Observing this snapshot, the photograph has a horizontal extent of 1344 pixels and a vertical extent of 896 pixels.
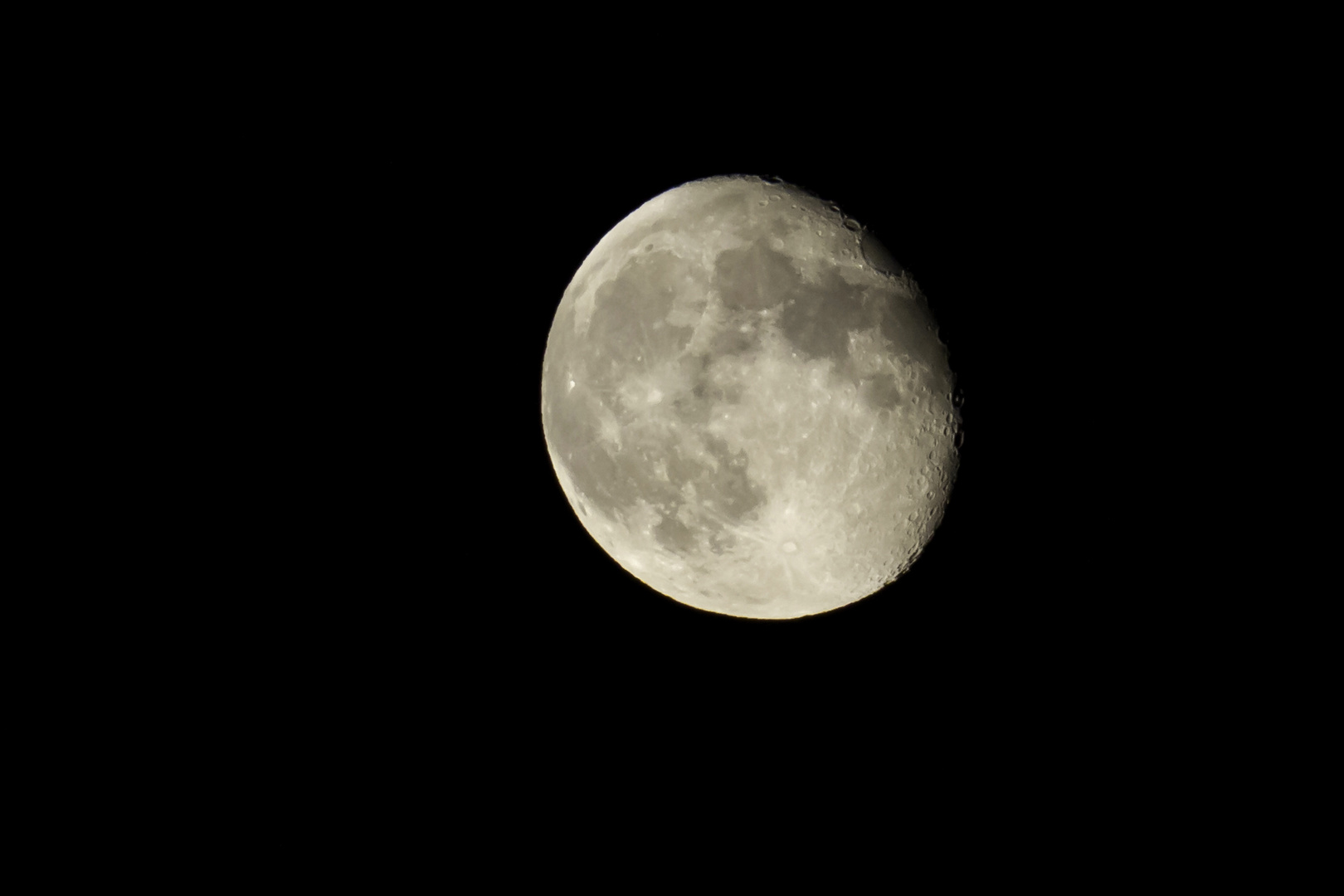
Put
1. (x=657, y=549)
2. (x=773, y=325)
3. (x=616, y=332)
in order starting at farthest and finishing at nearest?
(x=657, y=549) < (x=616, y=332) < (x=773, y=325)

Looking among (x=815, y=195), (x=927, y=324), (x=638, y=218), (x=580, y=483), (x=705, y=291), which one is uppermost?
(x=815, y=195)

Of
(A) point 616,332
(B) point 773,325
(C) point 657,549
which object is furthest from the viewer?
(C) point 657,549

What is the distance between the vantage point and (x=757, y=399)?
303 centimetres

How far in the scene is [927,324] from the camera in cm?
328

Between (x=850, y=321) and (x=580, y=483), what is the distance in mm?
1389

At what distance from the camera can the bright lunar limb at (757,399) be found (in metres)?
3.04

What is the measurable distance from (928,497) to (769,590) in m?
0.81

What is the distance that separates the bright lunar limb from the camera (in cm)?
304

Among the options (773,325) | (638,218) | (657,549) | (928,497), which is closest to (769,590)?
(657,549)

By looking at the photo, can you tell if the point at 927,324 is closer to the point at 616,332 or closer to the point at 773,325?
the point at 773,325

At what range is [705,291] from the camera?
3.10 metres

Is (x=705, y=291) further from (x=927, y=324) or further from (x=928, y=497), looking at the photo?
(x=928, y=497)

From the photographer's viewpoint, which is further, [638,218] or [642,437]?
[638,218]

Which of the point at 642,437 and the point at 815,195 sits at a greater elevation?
the point at 815,195
